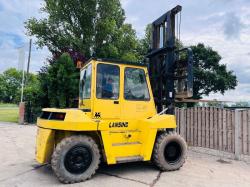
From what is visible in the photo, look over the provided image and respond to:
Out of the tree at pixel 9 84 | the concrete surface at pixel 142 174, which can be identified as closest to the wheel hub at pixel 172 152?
the concrete surface at pixel 142 174

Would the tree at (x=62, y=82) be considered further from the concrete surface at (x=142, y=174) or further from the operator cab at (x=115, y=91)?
the operator cab at (x=115, y=91)

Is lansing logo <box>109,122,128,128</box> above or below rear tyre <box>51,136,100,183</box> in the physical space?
above

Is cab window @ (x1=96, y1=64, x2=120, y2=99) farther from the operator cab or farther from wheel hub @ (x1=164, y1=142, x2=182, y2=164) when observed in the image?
wheel hub @ (x1=164, y1=142, x2=182, y2=164)

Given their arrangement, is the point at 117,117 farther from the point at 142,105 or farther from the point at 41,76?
the point at 41,76

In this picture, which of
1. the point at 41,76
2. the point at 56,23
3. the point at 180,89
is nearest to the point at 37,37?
the point at 56,23

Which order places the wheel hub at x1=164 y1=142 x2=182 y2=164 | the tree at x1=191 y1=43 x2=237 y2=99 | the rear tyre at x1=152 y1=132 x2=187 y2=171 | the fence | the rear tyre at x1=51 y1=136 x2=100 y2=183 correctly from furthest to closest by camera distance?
1. the tree at x1=191 y1=43 x2=237 y2=99
2. the fence
3. the wheel hub at x1=164 y1=142 x2=182 y2=164
4. the rear tyre at x1=152 y1=132 x2=187 y2=171
5. the rear tyre at x1=51 y1=136 x2=100 y2=183

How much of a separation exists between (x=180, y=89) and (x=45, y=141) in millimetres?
3769

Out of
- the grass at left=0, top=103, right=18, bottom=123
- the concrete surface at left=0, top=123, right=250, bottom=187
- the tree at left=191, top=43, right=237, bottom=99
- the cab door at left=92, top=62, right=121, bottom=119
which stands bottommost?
the concrete surface at left=0, top=123, right=250, bottom=187

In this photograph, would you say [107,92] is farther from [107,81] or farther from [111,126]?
[111,126]

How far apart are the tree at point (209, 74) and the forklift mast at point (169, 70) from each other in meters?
27.3

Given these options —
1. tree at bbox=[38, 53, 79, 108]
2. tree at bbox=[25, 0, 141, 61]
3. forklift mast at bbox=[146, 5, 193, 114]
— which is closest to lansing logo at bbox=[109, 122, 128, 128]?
forklift mast at bbox=[146, 5, 193, 114]

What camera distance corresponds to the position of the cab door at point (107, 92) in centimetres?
594

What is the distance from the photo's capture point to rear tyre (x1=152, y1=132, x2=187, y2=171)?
6.25 meters

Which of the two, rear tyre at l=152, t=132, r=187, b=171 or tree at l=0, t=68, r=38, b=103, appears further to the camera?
tree at l=0, t=68, r=38, b=103
